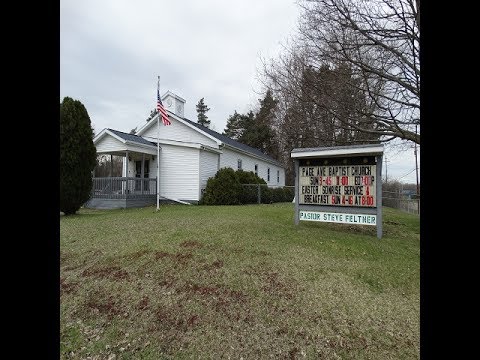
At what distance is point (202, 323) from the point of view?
3604mm

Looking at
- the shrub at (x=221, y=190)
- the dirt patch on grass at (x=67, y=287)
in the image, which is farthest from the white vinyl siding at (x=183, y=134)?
the dirt patch on grass at (x=67, y=287)

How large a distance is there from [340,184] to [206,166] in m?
10.8

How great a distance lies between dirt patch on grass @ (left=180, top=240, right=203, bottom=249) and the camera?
6.14 metres

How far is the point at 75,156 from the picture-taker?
12.3 meters

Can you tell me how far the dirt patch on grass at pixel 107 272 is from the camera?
4911mm

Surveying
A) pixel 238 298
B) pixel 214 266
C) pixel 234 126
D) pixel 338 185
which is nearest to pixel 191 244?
pixel 214 266

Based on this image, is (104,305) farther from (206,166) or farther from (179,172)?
(206,166)

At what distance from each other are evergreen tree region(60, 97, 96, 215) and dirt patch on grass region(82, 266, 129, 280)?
804 centimetres

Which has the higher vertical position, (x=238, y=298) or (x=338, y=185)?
(x=338, y=185)
